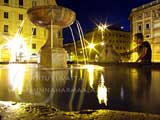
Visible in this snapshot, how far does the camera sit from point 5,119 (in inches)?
113

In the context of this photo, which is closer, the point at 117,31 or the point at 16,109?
the point at 16,109

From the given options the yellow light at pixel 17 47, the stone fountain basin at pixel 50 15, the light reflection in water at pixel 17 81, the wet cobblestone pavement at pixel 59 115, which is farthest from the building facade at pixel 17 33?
the wet cobblestone pavement at pixel 59 115

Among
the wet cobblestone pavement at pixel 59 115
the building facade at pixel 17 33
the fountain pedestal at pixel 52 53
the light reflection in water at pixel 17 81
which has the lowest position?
the wet cobblestone pavement at pixel 59 115

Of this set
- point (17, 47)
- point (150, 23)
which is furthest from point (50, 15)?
point (150, 23)

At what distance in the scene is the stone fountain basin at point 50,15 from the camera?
1186cm

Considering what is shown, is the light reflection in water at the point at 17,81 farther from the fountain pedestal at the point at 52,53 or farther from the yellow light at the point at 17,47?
the yellow light at the point at 17,47

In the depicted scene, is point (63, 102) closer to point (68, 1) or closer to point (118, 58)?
point (118, 58)

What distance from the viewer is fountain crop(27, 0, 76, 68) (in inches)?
468

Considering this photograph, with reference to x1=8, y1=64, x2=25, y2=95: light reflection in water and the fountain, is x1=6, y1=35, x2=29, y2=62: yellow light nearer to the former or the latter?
the fountain

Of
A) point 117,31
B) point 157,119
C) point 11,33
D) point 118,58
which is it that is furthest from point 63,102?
point 117,31

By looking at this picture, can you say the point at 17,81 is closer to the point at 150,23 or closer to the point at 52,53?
the point at 52,53

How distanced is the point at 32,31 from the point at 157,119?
42.6 metres

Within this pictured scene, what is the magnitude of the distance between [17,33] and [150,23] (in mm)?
29554

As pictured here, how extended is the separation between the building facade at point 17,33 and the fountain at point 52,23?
27277mm
